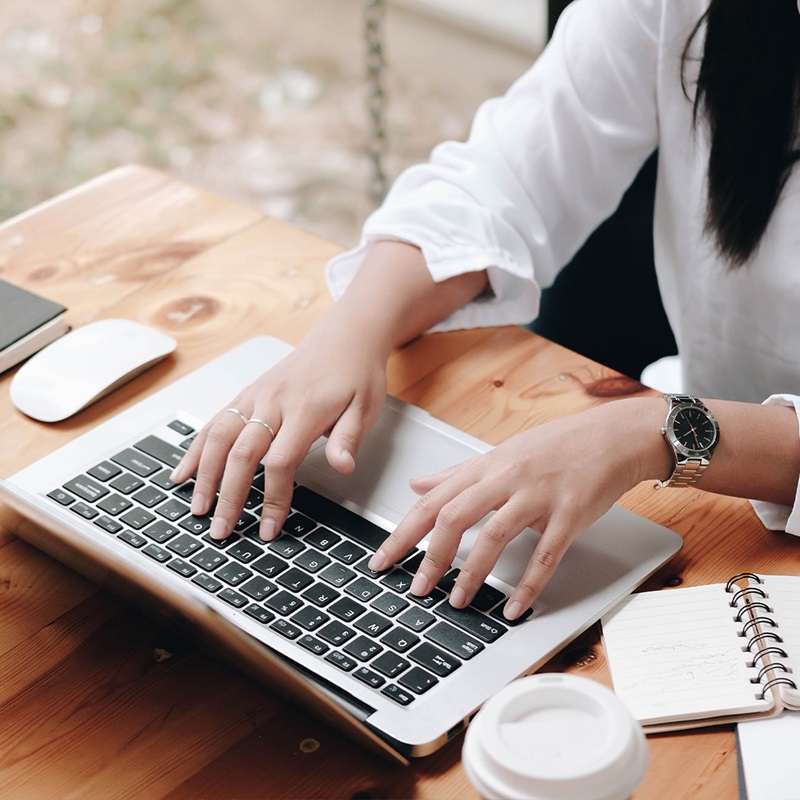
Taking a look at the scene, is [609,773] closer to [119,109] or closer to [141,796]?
[141,796]

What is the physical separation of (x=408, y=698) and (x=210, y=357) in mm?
436

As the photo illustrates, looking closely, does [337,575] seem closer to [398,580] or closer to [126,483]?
[398,580]

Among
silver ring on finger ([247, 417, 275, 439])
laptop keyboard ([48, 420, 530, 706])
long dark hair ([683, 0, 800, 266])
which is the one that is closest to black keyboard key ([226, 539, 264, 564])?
laptop keyboard ([48, 420, 530, 706])

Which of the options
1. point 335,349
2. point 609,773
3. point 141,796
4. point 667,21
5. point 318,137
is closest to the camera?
point 609,773

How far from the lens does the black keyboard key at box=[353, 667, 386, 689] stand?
61cm

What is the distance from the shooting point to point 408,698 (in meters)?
0.60

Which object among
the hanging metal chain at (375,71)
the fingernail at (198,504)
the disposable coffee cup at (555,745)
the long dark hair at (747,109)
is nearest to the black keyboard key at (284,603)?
the fingernail at (198,504)

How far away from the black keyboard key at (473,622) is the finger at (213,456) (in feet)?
0.64

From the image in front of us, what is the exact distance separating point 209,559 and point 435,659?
0.18 metres

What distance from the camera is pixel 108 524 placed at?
2.43 feet

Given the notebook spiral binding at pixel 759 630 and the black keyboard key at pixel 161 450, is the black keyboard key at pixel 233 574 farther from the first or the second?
the notebook spiral binding at pixel 759 630

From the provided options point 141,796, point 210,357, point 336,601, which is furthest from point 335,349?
point 141,796

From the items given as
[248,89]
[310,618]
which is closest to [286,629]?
[310,618]

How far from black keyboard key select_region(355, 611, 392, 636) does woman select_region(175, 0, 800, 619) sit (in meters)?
0.03
